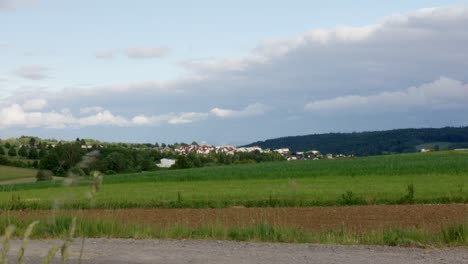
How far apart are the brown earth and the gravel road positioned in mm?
5728

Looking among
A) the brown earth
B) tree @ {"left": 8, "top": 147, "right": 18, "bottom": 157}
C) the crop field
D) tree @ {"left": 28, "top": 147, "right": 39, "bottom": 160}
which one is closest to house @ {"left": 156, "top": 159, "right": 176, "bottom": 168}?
tree @ {"left": 28, "top": 147, "right": 39, "bottom": 160}

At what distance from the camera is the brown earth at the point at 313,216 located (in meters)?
19.8

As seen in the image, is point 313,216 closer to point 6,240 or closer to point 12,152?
point 6,240

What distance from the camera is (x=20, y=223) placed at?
16.3m

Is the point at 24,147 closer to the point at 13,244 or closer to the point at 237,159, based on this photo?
the point at 237,159

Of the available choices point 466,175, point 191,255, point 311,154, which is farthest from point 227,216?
point 311,154

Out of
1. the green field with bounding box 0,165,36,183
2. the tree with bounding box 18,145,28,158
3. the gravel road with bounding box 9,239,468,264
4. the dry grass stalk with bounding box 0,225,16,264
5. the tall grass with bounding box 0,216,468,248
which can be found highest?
the tree with bounding box 18,145,28,158

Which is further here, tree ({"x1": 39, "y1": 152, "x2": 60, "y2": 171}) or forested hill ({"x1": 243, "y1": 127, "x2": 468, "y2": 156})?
forested hill ({"x1": 243, "y1": 127, "x2": 468, "y2": 156})

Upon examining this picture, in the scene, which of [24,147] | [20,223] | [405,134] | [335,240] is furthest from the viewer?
[405,134]

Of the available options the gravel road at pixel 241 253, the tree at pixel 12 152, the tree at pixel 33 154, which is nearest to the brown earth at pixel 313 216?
the gravel road at pixel 241 253

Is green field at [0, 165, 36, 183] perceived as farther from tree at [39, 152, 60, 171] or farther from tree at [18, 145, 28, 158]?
tree at [18, 145, 28, 158]

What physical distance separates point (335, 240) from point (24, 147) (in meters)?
114

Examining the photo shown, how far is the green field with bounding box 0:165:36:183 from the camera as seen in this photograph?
280 feet

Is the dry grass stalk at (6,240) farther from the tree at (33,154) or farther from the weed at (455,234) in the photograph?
the tree at (33,154)
